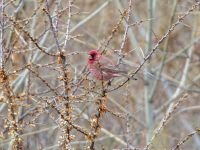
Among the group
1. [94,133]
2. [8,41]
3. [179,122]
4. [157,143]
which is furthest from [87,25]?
[94,133]

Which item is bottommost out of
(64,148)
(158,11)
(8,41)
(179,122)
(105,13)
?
(64,148)

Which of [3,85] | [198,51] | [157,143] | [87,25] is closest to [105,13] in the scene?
[87,25]

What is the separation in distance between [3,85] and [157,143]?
5.03 ft

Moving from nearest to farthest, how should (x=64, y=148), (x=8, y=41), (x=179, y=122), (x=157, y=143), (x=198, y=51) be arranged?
(x=64, y=148) < (x=157, y=143) < (x=8, y=41) < (x=198, y=51) < (x=179, y=122)

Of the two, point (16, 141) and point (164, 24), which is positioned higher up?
point (164, 24)

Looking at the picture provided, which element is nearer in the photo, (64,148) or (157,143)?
(64,148)

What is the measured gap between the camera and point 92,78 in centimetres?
458

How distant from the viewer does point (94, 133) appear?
13.5 ft

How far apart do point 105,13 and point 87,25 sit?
846 mm

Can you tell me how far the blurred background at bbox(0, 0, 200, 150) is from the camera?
4.11 m

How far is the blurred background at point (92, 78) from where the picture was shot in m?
4.11

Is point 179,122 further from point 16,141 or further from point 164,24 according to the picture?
point 16,141

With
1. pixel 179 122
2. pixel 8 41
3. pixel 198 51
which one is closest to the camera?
pixel 8 41

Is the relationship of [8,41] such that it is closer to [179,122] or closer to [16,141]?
[16,141]
